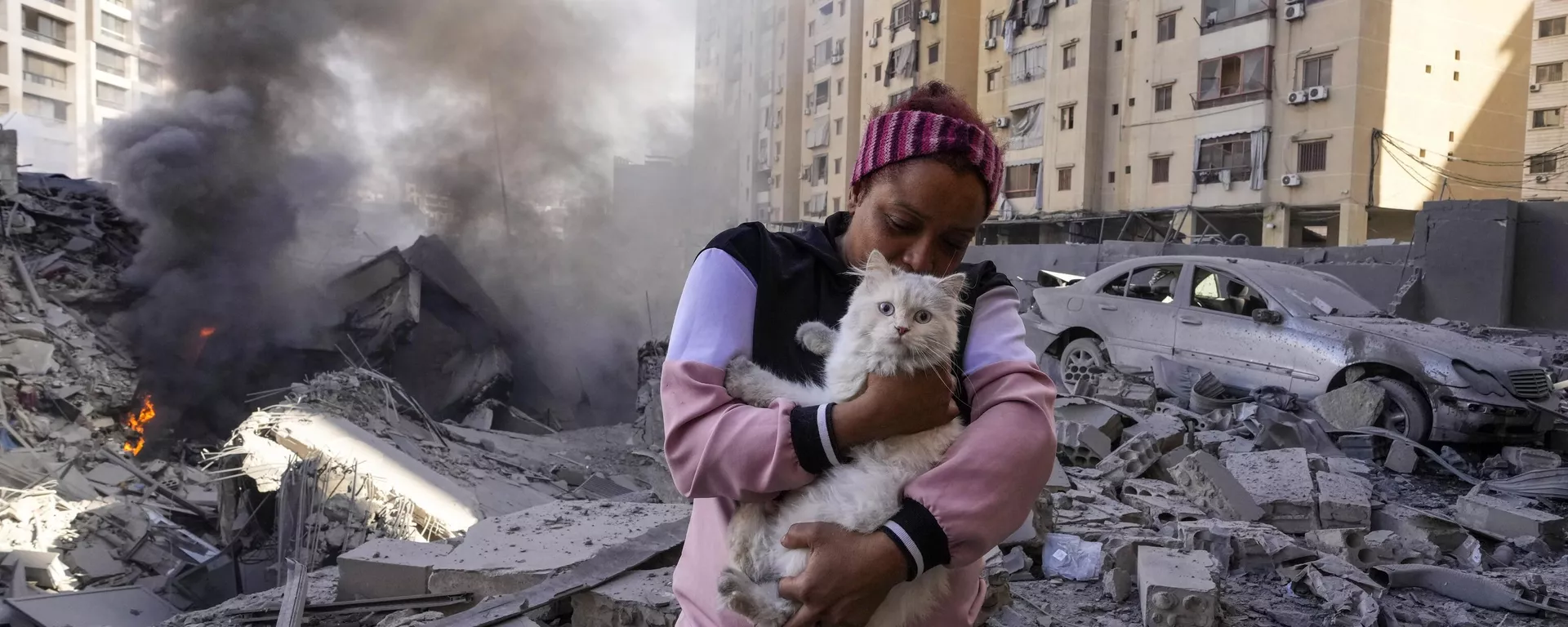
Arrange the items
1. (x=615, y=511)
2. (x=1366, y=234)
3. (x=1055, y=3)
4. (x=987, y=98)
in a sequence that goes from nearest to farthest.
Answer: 1. (x=615, y=511)
2. (x=1366, y=234)
3. (x=1055, y=3)
4. (x=987, y=98)

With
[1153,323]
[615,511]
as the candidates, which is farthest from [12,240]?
[1153,323]

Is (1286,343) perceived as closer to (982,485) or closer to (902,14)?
(982,485)

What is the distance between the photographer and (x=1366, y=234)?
19562mm

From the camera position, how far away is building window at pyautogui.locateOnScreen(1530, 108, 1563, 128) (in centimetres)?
2752

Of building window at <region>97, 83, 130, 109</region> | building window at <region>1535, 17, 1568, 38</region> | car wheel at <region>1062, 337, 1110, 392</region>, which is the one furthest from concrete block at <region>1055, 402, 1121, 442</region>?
building window at <region>97, 83, 130, 109</region>

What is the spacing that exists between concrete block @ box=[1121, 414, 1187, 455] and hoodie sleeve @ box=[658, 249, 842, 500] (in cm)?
450

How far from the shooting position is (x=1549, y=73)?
93.0 ft

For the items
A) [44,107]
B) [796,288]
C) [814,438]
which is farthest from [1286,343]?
[44,107]

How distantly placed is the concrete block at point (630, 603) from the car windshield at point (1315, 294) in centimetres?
584

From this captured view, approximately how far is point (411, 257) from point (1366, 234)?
20.4m

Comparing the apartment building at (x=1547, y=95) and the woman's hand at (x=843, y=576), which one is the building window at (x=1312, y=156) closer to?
the apartment building at (x=1547, y=95)

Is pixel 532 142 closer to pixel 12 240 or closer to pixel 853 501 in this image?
pixel 12 240

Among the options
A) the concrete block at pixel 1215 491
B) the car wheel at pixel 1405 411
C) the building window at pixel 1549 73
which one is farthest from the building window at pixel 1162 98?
the concrete block at pixel 1215 491

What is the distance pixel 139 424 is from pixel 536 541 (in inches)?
510
